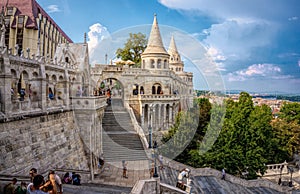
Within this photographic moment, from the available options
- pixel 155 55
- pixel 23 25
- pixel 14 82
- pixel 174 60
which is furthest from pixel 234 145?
pixel 174 60

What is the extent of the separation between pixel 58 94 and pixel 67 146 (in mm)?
3214

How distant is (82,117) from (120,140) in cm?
620

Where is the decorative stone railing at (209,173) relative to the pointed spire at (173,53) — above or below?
below

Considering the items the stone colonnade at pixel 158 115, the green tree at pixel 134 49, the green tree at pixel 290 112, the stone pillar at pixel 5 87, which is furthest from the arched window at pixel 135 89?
the green tree at pixel 290 112

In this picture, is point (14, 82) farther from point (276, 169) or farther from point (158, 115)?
point (276, 169)

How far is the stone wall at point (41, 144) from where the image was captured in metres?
9.95

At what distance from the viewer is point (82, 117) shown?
1662cm

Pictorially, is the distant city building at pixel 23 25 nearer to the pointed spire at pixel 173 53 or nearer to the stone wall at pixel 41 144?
the stone wall at pixel 41 144

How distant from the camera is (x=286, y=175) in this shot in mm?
32906

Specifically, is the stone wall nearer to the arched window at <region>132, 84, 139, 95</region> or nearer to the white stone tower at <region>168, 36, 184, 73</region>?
the arched window at <region>132, 84, 139, 95</region>

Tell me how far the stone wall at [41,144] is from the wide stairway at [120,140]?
3910mm

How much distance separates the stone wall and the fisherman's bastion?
0.04 metres

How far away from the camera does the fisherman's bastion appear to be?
10779 mm

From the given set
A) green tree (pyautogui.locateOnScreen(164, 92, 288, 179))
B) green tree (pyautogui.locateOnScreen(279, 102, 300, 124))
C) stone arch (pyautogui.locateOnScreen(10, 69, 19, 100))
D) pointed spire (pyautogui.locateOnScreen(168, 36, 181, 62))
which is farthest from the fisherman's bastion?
green tree (pyautogui.locateOnScreen(279, 102, 300, 124))
